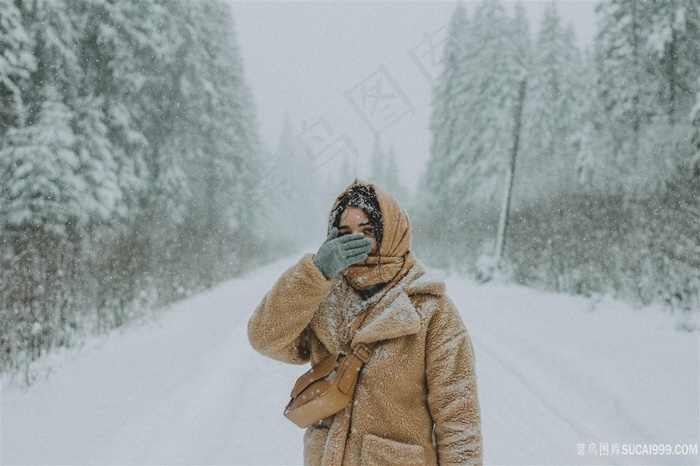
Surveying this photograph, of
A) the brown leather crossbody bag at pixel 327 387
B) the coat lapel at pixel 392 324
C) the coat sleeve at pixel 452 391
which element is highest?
the coat lapel at pixel 392 324

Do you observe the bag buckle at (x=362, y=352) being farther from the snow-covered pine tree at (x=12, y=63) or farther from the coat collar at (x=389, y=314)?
the snow-covered pine tree at (x=12, y=63)

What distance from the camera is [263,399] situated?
548 centimetres

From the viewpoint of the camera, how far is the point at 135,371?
5.95 m

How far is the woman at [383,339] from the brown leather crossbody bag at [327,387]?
5cm

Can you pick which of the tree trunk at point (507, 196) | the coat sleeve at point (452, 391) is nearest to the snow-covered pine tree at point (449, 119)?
the tree trunk at point (507, 196)

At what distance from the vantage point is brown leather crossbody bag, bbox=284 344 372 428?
5.57 ft

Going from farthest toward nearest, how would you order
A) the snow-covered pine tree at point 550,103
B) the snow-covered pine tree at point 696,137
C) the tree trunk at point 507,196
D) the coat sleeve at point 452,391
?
the snow-covered pine tree at point 550,103, the tree trunk at point 507,196, the snow-covered pine tree at point 696,137, the coat sleeve at point 452,391

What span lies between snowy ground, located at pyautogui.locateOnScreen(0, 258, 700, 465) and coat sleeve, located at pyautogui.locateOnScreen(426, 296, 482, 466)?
9.21ft

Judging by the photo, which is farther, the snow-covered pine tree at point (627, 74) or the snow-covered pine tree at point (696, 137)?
the snow-covered pine tree at point (627, 74)

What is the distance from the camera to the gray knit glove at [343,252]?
1.73m

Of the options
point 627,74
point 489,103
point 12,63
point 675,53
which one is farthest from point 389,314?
point 489,103

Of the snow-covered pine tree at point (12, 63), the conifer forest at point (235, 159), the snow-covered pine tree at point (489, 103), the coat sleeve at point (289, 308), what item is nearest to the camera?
the coat sleeve at point (289, 308)

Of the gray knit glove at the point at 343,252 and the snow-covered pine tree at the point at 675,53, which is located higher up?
the gray knit glove at the point at 343,252

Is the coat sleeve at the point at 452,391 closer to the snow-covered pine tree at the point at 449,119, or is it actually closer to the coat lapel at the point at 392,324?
the coat lapel at the point at 392,324
